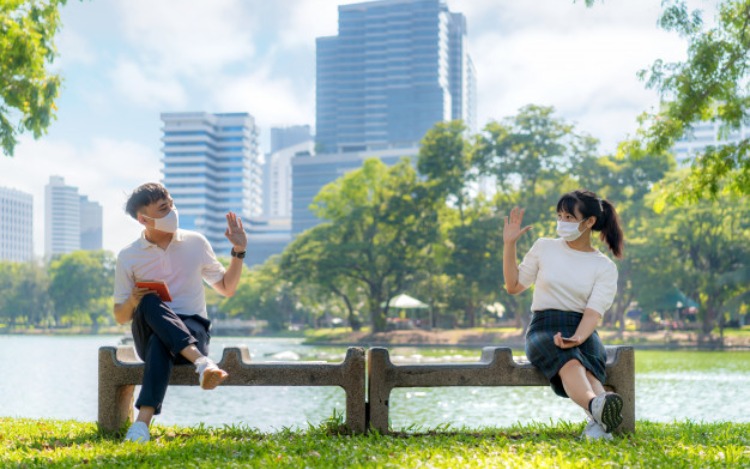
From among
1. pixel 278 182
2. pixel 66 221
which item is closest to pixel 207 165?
pixel 66 221

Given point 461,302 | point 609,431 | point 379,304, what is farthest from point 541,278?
point 461,302

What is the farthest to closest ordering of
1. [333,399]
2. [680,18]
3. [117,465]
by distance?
[333,399] < [680,18] < [117,465]

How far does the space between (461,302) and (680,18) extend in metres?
35.0

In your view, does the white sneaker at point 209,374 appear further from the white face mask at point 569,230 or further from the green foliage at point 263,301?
the green foliage at point 263,301

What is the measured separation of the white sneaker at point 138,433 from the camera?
12.9 feet

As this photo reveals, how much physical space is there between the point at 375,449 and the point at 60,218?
179544 mm

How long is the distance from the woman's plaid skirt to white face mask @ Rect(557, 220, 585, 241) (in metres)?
0.38

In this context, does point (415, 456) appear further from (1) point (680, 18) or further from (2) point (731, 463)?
(1) point (680, 18)

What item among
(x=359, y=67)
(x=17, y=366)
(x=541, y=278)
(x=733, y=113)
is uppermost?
(x=359, y=67)

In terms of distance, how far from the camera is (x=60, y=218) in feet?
566

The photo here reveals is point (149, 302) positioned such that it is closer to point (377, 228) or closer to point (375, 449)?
point (375, 449)

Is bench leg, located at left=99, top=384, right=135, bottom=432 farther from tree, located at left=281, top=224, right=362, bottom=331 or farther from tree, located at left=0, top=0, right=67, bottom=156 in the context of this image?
tree, located at left=281, top=224, right=362, bottom=331

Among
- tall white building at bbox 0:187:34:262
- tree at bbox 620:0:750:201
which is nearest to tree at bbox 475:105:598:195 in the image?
tree at bbox 620:0:750:201

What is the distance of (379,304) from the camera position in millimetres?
38469
